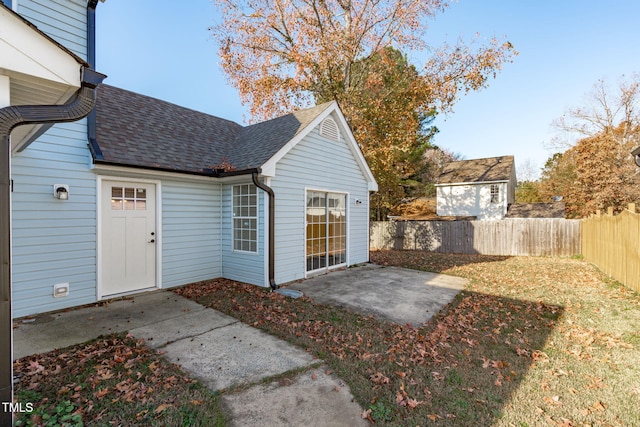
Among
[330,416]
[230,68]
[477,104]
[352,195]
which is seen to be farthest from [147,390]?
[477,104]

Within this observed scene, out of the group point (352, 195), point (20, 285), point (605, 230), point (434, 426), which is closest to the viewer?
point (434, 426)

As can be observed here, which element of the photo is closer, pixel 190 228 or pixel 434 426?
pixel 434 426

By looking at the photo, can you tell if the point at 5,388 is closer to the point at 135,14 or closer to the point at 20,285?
the point at 20,285

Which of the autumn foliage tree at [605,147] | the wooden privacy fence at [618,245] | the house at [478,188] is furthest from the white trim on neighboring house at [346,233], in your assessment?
the house at [478,188]

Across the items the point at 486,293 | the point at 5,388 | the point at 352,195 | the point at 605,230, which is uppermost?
the point at 352,195

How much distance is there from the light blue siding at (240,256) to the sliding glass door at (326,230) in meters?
1.58

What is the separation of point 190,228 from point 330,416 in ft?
18.6

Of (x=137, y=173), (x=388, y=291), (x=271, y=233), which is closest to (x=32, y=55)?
(x=137, y=173)

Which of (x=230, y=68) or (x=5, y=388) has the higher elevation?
(x=230, y=68)

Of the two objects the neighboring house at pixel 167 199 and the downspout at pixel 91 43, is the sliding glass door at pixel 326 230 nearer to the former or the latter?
the neighboring house at pixel 167 199

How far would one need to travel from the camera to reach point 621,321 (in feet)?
16.0

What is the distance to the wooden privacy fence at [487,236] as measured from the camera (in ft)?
41.8

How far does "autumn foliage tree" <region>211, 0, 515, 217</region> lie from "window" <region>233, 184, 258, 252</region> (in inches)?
319

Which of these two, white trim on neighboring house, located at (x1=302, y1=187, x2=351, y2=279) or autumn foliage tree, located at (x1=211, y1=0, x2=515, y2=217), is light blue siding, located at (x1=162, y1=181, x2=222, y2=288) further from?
autumn foliage tree, located at (x1=211, y1=0, x2=515, y2=217)
